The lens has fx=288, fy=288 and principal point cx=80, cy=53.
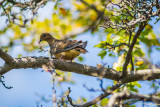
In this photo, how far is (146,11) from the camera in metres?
5.08

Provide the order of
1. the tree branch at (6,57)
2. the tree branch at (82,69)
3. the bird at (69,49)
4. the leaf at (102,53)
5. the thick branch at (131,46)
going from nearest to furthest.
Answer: the tree branch at (6,57), the thick branch at (131,46), the tree branch at (82,69), the leaf at (102,53), the bird at (69,49)

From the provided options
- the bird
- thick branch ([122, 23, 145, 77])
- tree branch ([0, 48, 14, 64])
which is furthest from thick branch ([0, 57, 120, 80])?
the bird

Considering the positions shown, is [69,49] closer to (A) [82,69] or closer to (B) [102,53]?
(B) [102,53]

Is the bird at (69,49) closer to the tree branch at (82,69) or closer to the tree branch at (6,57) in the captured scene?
the tree branch at (82,69)

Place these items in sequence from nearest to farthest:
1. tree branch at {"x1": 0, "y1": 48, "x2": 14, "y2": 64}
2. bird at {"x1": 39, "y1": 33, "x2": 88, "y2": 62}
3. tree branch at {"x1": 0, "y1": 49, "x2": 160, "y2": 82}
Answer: tree branch at {"x1": 0, "y1": 48, "x2": 14, "y2": 64} < tree branch at {"x1": 0, "y1": 49, "x2": 160, "y2": 82} < bird at {"x1": 39, "y1": 33, "x2": 88, "y2": 62}

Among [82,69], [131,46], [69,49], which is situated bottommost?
[82,69]

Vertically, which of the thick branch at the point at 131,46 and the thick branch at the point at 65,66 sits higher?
the thick branch at the point at 131,46

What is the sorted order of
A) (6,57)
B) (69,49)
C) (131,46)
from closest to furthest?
(6,57)
(131,46)
(69,49)

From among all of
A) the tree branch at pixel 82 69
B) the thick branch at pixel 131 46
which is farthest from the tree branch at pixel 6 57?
the thick branch at pixel 131 46

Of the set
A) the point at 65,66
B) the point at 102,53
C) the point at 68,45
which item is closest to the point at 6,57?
the point at 65,66

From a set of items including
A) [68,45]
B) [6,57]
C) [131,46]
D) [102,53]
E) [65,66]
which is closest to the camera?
[6,57]

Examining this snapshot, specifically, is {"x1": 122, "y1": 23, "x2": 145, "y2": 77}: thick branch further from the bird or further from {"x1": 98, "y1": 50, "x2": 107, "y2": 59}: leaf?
the bird

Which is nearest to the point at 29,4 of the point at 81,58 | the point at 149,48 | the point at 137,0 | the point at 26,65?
the point at 26,65

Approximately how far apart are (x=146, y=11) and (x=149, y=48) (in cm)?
188
